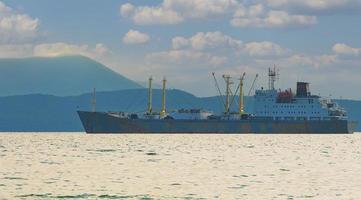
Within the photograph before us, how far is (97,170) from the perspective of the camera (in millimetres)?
53625

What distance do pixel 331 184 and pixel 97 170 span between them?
1877 cm

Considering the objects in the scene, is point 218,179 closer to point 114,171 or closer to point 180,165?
point 114,171

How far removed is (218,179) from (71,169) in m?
13.7

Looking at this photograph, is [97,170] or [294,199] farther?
[97,170]

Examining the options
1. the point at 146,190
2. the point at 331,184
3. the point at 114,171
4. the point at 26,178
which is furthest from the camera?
the point at 114,171

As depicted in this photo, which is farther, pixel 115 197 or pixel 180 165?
pixel 180 165

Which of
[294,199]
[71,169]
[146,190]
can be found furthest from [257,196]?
[71,169]

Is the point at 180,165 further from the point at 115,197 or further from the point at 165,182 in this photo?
the point at 115,197

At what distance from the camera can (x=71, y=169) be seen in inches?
2157

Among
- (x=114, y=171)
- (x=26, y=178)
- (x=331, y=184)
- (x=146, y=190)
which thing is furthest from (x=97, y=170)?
(x=331, y=184)

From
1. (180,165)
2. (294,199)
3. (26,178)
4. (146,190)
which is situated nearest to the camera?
(294,199)

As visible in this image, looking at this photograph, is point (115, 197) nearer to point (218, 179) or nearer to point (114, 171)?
point (218, 179)

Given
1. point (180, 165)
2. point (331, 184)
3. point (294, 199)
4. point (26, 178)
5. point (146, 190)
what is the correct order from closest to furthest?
1. point (294, 199)
2. point (146, 190)
3. point (331, 184)
4. point (26, 178)
5. point (180, 165)

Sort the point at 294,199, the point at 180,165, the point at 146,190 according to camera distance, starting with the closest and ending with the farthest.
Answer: the point at 294,199 < the point at 146,190 < the point at 180,165
